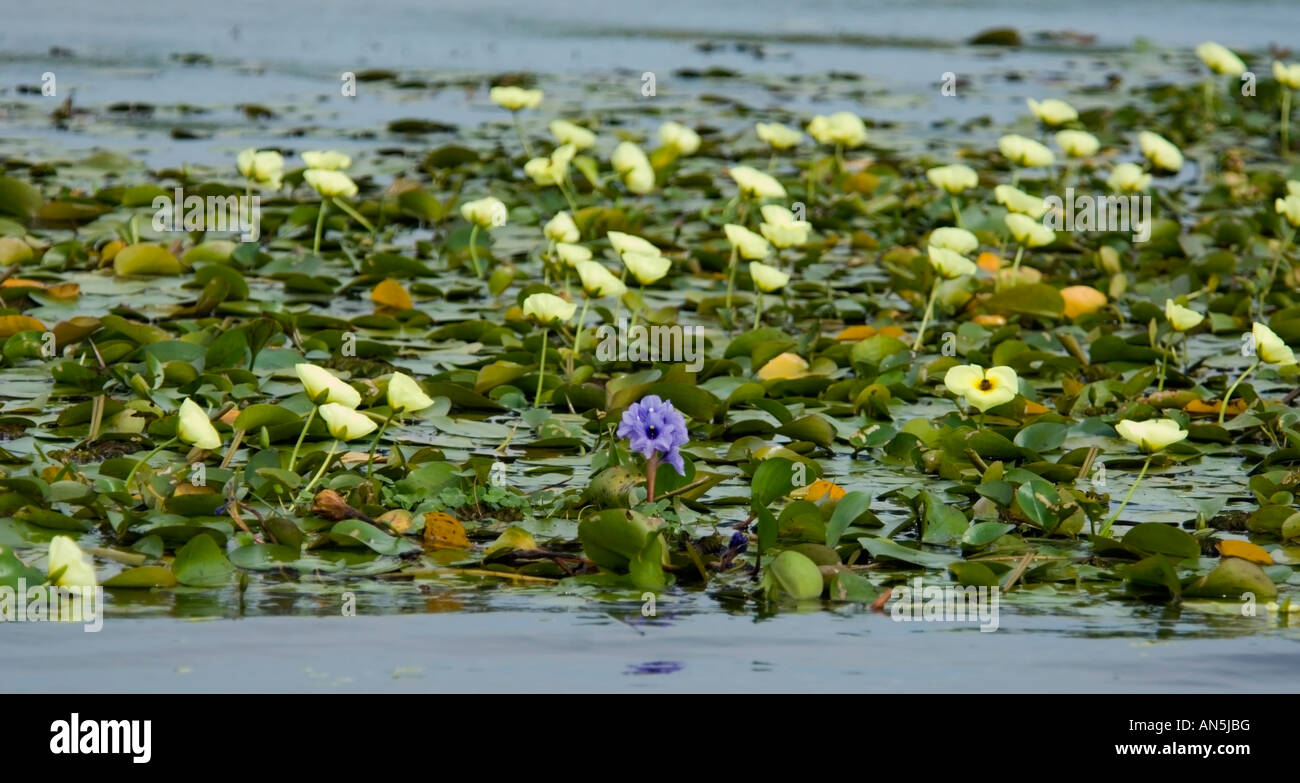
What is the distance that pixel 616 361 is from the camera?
5.11 metres

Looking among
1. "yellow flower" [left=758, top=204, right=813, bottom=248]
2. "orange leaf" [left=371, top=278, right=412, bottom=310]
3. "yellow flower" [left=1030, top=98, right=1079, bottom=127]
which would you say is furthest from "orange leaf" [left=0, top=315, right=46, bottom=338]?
"yellow flower" [left=1030, top=98, right=1079, bottom=127]

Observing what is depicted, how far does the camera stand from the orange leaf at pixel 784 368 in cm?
505

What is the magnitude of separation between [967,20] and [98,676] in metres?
14.7

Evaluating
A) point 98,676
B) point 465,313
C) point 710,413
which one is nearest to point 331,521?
point 98,676

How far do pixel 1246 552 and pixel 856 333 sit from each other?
210 cm

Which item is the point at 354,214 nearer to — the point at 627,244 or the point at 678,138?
the point at 627,244

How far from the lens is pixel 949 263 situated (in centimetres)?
529

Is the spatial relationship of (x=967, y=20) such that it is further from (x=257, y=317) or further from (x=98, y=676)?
(x=98, y=676)

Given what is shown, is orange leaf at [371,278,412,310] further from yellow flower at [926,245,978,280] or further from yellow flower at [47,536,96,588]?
yellow flower at [47,536,96,588]

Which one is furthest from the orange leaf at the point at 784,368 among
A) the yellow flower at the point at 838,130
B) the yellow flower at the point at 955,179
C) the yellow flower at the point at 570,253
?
the yellow flower at the point at 838,130

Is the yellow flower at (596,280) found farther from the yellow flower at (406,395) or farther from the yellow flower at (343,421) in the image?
the yellow flower at (343,421)

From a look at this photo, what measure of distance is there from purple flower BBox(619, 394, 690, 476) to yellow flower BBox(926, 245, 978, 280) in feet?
6.60

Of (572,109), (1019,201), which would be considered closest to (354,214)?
(1019,201)
